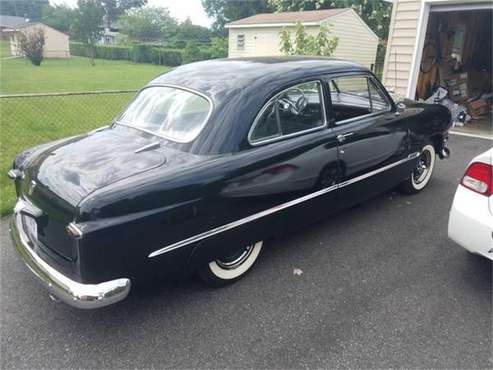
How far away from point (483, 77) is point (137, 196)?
11511mm

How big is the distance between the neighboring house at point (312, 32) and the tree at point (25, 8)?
2870 inches

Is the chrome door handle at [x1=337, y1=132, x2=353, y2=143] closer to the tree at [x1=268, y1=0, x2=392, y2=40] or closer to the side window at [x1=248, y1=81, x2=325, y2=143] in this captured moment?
the side window at [x1=248, y1=81, x2=325, y2=143]

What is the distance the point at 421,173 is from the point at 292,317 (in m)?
3.02

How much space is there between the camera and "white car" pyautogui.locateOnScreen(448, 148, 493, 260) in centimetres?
261

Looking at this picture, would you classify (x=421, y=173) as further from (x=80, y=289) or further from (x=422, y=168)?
(x=80, y=289)

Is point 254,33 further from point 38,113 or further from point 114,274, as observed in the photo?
point 114,274

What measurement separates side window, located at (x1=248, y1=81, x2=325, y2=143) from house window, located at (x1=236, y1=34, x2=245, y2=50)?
73.1ft

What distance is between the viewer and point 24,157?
3051 mm

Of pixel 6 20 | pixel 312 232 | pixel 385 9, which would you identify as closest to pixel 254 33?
pixel 385 9

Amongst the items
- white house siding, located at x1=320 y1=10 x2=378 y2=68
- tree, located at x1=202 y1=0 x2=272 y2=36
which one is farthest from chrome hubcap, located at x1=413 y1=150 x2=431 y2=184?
tree, located at x1=202 y1=0 x2=272 y2=36

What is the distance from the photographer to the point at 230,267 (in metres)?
2.95

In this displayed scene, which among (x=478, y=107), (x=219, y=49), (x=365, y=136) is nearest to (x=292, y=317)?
(x=365, y=136)

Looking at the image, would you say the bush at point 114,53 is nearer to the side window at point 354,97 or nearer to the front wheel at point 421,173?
the front wheel at point 421,173

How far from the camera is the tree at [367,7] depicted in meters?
20.6
